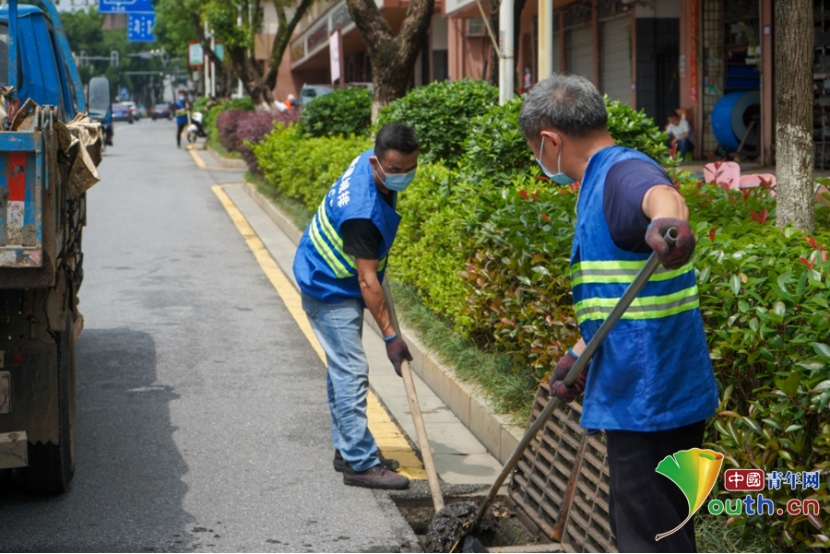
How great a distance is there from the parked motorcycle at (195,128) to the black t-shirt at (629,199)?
3323 centimetres

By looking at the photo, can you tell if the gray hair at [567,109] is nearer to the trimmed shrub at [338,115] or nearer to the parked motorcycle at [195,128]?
the trimmed shrub at [338,115]

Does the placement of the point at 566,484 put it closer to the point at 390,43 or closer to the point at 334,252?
the point at 334,252

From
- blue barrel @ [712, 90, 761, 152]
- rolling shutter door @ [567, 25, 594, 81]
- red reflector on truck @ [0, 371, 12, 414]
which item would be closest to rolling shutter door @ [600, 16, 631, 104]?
rolling shutter door @ [567, 25, 594, 81]

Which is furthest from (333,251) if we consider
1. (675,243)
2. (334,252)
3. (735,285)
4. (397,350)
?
(675,243)

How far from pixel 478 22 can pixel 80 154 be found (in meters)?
21.9

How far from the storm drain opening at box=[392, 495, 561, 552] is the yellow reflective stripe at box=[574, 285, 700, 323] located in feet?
4.68

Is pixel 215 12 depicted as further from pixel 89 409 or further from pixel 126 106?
pixel 126 106

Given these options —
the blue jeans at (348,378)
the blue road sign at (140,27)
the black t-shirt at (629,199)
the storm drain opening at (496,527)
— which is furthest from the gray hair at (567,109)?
the blue road sign at (140,27)

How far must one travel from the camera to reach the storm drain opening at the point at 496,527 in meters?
4.29

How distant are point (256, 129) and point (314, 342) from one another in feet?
44.0

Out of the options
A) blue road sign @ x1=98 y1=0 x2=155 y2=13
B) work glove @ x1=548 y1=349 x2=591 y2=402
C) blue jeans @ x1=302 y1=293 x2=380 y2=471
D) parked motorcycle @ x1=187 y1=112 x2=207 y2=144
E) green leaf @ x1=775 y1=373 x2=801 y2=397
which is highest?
blue road sign @ x1=98 y1=0 x2=155 y2=13

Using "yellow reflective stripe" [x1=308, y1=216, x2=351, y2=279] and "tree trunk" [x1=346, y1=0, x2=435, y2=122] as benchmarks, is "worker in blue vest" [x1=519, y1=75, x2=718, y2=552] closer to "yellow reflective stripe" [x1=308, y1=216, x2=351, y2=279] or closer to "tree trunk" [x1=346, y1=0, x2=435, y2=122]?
"yellow reflective stripe" [x1=308, y1=216, x2=351, y2=279]

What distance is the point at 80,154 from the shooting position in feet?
15.3

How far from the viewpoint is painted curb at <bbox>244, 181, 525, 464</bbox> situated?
5.44 metres
